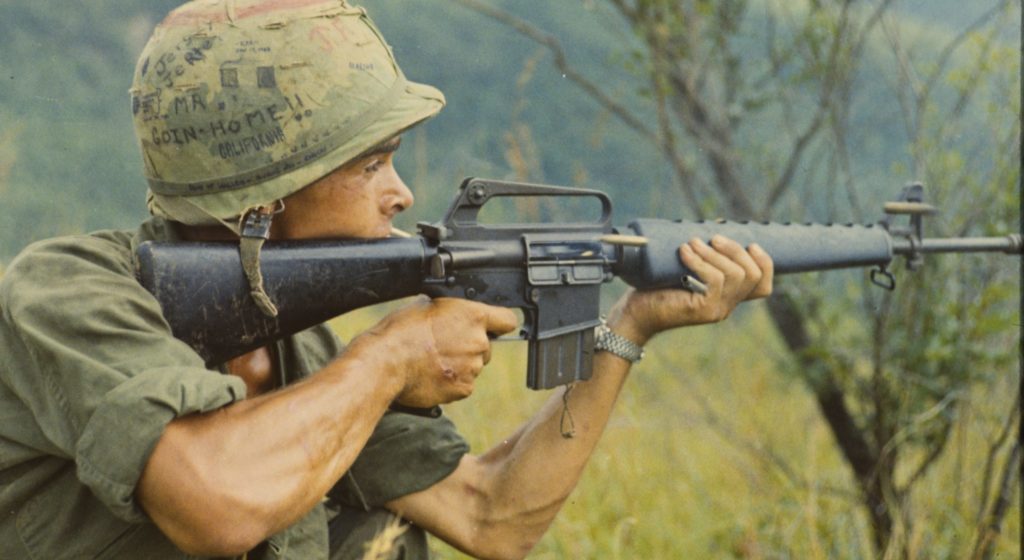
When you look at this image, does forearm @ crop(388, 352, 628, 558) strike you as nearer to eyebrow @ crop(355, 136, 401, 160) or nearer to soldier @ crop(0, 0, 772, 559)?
soldier @ crop(0, 0, 772, 559)

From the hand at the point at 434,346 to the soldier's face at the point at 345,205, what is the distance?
8.9 inches

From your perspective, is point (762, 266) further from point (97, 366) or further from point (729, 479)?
point (729, 479)

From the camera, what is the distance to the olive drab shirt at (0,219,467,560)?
2111 mm

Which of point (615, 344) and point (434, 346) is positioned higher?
point (615, 344)

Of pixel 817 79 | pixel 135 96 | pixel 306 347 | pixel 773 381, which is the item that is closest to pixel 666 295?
pixel 306 347

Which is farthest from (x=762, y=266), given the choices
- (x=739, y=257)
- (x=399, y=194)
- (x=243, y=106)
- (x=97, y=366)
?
(x=97, y=366)

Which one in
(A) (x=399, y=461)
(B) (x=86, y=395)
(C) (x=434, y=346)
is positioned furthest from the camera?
(A) (x=399, y=461)

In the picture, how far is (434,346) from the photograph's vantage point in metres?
2.58

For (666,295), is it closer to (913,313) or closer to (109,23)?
(913,313)

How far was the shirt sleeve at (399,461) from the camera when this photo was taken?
9.98ft

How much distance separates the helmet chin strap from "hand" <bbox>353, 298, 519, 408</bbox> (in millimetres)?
211

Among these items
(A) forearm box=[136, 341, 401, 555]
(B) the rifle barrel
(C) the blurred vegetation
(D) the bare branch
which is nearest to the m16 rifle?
(B) the rifle barrel

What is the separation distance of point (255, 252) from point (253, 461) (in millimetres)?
488

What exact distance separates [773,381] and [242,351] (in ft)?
14.6
